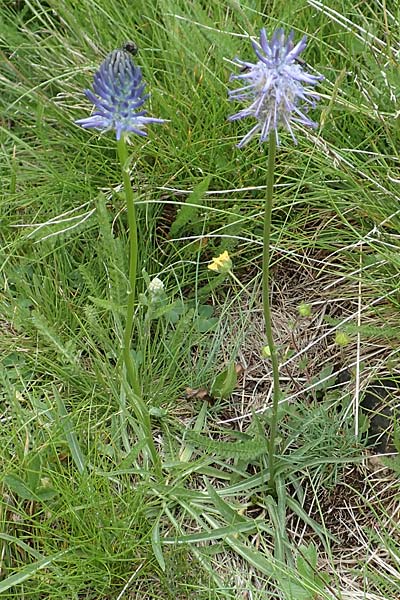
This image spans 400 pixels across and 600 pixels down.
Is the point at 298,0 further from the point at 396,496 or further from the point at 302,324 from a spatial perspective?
the point at 396,496

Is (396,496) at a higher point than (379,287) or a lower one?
lower

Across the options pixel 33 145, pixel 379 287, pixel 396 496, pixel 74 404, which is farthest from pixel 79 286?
pixel 396 496

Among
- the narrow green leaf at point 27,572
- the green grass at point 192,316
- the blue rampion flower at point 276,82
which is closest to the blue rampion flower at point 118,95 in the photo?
the blue rampion flower at point 276,82

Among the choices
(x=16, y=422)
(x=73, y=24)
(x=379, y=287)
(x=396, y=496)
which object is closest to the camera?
(x=396, y=496)

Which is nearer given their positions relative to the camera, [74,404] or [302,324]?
[74,404]

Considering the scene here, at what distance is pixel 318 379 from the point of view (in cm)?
171

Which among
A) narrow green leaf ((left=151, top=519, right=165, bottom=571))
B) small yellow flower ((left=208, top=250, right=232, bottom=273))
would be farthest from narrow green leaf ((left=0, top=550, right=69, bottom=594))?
small yellow flower ((left=208, top=250, right=232, bottom=273))

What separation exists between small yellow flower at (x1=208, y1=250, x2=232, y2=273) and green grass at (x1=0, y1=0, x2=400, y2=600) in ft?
0.28

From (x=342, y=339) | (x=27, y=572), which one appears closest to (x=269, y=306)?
(x=342, y=339)

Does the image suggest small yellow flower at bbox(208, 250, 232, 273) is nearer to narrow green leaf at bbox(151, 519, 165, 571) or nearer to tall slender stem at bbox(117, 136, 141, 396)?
tall slender stem at bbox(117, 136, 141, 396)

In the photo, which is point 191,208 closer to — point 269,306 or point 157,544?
point 269,306

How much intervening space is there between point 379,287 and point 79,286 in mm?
700

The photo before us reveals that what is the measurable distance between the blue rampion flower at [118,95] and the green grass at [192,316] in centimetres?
44

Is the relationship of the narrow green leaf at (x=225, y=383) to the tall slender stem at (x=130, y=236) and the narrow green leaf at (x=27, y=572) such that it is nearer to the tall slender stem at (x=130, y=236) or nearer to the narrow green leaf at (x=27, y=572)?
the tall slender stem at (x=130, y=236)
